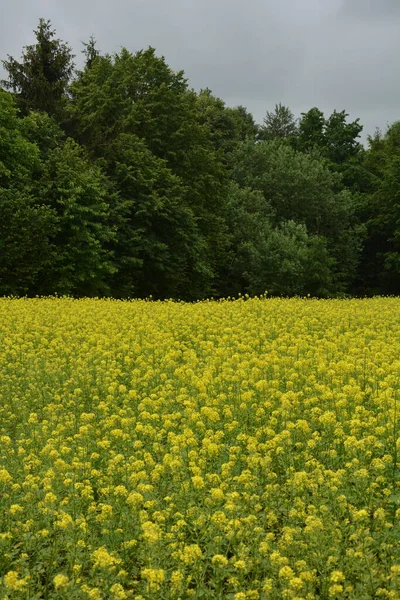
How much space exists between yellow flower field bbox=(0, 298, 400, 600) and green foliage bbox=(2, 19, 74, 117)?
92.6 ft

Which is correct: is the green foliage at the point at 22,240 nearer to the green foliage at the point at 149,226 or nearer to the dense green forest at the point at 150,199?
the dense green forest at the point at 150,199

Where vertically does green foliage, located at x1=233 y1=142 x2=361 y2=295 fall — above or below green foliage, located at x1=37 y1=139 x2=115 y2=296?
above

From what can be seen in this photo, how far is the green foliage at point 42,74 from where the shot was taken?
3488 centimetres

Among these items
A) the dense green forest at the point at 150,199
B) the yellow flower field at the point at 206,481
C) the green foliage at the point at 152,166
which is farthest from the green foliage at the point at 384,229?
the yellow flower field at the point at 206,481

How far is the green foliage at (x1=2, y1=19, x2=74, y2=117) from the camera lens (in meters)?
34.9

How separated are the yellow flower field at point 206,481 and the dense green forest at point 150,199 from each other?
18.7 m

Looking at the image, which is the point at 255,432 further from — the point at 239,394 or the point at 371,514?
the point at 371,514

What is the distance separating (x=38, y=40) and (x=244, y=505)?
115ft

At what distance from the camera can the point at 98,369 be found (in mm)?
9898

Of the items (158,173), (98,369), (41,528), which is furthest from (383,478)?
(158,173)

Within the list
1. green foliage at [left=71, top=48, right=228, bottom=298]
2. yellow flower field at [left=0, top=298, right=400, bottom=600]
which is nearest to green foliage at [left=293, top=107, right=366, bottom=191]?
green foliage at [left=71, top=48, right=228, bottom=298]

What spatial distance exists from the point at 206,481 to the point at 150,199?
2854cm

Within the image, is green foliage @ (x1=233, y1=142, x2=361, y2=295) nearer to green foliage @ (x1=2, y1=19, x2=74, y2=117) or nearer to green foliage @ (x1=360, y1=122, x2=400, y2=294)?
green foliage @ (x1=360, y1=122, x2=400, y2=294)

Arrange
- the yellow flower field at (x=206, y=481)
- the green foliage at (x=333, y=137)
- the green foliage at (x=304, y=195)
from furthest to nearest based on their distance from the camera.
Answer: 1. the green foliage at (x=333, y=137)
2. the green foliage at (x=304, y=195)
3. the yellow flower field at (x=206, y=481)
